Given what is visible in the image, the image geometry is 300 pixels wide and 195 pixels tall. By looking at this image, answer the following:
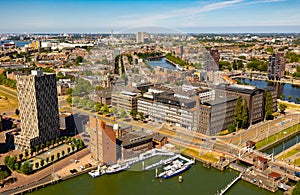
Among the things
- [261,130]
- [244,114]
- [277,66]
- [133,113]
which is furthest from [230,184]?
[277,66]

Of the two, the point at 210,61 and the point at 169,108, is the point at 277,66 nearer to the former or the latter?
the point at 210,61

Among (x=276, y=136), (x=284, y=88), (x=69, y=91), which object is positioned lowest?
(x=276, y=136)

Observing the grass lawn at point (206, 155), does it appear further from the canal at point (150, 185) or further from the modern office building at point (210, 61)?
the modern office building at point (210, 61)

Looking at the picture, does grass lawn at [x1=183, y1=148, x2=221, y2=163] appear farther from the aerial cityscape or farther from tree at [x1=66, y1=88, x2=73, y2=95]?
tree at [x1=66, y1=88, x2=73, y2=95]

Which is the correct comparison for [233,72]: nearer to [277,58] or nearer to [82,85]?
[277,58]

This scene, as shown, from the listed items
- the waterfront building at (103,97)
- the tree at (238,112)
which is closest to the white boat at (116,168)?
the tree at (238,112)

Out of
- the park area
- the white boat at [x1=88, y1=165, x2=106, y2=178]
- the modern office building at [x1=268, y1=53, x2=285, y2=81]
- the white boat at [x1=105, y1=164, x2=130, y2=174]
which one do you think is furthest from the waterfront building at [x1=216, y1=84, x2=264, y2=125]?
the modern office building at [x1=268, y1=53, x2=285, y2=81]
